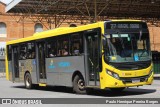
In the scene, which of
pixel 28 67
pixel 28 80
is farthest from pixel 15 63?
pixel 28 67

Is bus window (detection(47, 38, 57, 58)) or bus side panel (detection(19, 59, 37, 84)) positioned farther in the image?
bus side panel (detection(19, 59, 37, 84))

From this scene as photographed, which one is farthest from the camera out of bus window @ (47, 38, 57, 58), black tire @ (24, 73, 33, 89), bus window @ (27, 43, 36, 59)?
black tire @ (24, 73, 33, 89)

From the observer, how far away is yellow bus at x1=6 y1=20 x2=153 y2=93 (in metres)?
15.9

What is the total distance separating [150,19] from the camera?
58.5 metres

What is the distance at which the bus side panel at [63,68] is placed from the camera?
58.3 ft

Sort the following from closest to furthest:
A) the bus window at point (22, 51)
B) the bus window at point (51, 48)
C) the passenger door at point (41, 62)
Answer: the bus window at point (51, 48)
the passenger door at point (41, 62)
the bus window at point (22, 51)

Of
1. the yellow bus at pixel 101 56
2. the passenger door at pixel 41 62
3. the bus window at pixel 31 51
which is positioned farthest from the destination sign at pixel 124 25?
the bus window at pixel 31 51

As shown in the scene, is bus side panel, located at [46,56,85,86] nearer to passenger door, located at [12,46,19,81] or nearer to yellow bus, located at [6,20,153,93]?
yellow bus, located at [6,20,153,93]

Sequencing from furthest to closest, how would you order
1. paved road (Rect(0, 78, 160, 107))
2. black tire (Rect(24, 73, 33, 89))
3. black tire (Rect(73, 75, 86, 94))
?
black tire (Rect(24, 73, 33, 89)) < black tire (Rect(73, 75, 86, 94)) < paved road (Rect(0, 78, 160, 107))

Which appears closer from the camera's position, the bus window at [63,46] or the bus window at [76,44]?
the bus window at [76,44]

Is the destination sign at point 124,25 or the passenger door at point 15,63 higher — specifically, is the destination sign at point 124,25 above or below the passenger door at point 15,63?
above

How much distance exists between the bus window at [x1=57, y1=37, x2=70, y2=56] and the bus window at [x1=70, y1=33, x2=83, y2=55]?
50 cm

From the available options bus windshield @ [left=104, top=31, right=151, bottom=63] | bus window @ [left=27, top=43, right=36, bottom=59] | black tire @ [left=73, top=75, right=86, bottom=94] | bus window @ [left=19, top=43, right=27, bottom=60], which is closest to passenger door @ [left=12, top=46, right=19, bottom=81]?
bus window @ [left=19, top=43, right=27, bottom=60]

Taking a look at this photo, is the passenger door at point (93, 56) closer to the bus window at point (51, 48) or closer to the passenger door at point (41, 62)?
the bus window at point (51, 48)
